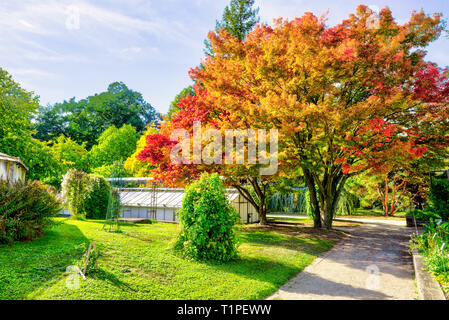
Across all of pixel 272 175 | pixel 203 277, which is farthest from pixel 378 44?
pixel 203 277

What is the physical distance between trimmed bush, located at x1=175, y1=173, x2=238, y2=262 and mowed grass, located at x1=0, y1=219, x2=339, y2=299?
30 centimetres

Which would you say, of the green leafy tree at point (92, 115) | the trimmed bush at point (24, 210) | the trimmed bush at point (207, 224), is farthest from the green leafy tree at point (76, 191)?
the green leafy tree at point (92, 115)

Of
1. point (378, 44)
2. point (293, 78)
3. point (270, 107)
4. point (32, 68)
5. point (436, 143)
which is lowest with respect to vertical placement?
point (436, 143)

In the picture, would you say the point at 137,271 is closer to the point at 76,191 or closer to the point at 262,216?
the point at 262,216

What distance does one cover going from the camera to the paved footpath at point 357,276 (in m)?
4.61

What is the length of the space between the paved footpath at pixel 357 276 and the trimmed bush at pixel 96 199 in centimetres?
1093

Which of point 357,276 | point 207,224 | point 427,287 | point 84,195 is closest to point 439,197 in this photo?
point 357,276

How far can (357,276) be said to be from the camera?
567 cm

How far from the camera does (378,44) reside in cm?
855

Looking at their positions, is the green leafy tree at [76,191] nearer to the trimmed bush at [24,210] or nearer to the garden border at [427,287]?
the trimmed bush at [24,210]

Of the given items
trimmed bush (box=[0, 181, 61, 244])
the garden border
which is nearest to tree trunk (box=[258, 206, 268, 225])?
the garden border
